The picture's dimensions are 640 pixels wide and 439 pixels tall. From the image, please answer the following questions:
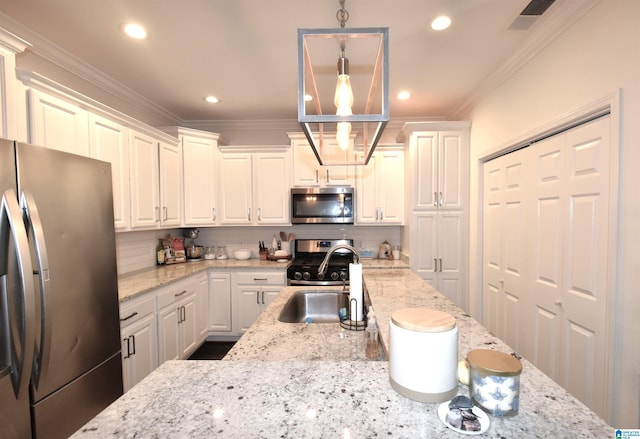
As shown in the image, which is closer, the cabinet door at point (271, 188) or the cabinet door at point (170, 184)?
the cabinet door at point (170, 184)

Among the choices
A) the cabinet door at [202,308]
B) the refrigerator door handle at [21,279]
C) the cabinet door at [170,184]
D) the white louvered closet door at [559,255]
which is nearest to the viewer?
the refrigerator door handle at [21,279]

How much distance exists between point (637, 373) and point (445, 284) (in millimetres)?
1774

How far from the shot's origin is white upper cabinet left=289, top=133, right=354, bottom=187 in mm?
3502

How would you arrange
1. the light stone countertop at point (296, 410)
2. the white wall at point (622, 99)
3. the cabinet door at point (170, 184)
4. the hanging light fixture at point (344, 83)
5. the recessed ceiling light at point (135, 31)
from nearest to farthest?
the light stone countertop at point (296, 410) < the hanging light fixture at point (344, 83) < the white wall at point (622, 99) < the recessed ceiling light at point (135, 31) < the cabinet door at point (170, 184)

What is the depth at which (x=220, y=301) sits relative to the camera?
3346mm

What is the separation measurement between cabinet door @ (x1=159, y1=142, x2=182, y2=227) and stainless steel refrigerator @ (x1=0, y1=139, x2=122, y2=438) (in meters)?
1.31

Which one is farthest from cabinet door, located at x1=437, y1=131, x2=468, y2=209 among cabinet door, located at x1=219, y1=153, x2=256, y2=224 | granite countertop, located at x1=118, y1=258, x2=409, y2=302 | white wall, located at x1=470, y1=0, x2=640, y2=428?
cabinet door, located at x1=219, y1=153, x2=256, y2=224

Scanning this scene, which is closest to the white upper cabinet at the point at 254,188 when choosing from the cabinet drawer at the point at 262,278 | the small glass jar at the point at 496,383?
the cabinet drawer at the point at 262,278

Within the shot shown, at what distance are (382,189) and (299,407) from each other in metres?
3.05

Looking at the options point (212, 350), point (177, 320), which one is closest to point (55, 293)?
point (177, 320)

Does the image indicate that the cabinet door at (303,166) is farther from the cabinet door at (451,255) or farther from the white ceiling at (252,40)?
the cabinet door at (451,255)

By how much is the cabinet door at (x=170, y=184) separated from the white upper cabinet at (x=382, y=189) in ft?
6.64

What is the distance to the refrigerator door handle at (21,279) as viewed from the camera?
1.17 metres

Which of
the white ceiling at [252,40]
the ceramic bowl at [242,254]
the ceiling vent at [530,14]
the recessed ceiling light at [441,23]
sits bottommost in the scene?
the ceramic bowl at [242,254]
